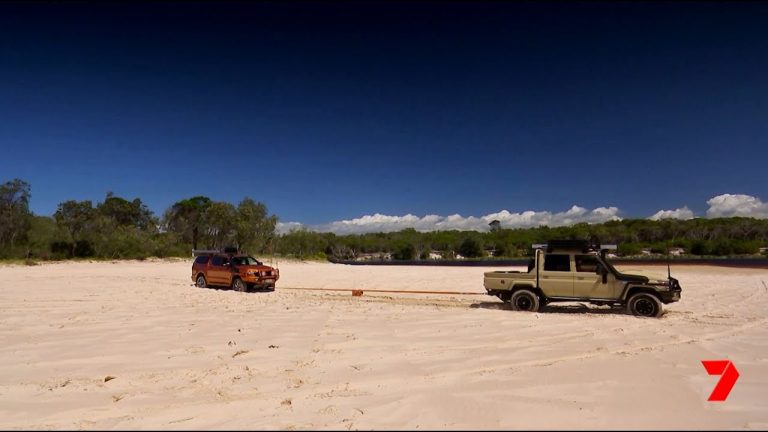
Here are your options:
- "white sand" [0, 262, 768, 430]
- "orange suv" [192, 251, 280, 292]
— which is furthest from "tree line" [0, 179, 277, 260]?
"white sand" [0, 262, 768, 430]

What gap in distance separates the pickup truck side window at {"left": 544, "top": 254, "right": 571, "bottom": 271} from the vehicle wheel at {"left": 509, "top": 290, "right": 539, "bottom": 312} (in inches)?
34.7

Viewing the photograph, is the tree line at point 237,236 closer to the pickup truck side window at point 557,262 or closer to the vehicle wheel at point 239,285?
the pickup truck side window at point 557,262

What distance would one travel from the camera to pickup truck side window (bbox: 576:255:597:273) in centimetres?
1223

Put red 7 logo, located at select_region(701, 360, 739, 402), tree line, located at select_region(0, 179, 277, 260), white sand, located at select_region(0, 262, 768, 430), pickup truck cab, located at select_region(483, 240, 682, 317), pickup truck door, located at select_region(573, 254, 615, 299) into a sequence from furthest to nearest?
tree line, located at select_region(0, 179, 277, 260) < pickup truck door, located at select_region(573, 254, 615, 299) < pickup truck cab, located at select_region(483, 240, 682, 317) < red 7 logo, located at select_region(701, 360, 739, 402) < white sand, located at select_region(0, 262, 768, 430)

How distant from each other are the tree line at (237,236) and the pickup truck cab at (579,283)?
3.86 feet

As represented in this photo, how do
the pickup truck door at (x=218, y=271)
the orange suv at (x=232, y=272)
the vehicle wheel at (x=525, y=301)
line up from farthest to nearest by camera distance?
1. the pickup truck door at (x=218, y=271)
2. the orange suv at (x=232, y=272)
3. the vehicle wheel at (x=525, y=301)

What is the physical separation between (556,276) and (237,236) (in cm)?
5297

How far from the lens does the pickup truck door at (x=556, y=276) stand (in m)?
12.3

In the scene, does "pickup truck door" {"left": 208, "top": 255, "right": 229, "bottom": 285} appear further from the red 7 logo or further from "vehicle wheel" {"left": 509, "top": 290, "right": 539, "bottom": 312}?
the red 7 logo

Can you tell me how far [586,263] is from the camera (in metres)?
12.3

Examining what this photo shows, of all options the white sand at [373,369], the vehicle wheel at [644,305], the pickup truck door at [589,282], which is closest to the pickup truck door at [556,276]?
the pickup truck door at [589,282]

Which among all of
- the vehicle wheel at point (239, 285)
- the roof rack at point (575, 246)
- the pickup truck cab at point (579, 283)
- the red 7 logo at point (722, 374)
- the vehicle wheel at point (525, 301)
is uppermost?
the roof rack at point (575, 246)

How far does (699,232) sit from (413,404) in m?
110

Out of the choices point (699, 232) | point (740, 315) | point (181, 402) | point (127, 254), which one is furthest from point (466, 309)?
point (699, 232)
